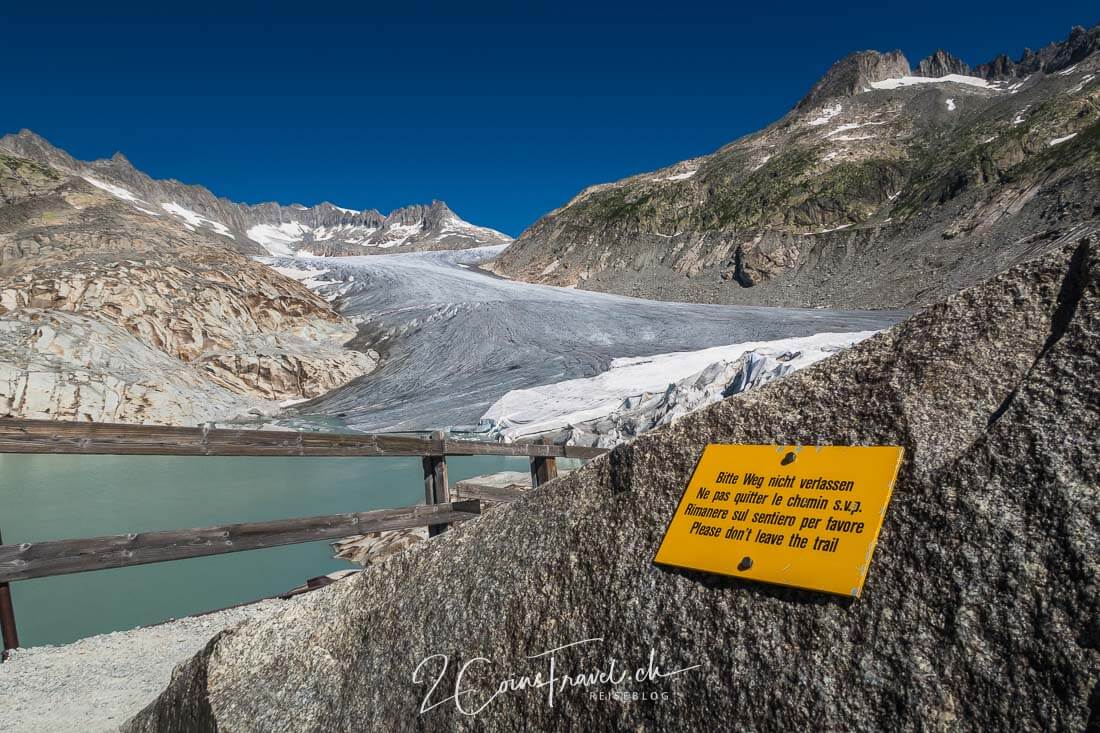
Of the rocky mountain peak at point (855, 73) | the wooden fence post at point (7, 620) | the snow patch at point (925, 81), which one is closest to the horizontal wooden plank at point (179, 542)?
the wooden fence post at point (7, 620)

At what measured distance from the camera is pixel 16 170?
43844 mm

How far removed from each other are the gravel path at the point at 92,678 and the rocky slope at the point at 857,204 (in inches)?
1327

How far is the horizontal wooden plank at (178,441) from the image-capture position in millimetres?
3516

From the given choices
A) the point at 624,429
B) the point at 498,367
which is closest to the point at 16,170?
the point at 498,367

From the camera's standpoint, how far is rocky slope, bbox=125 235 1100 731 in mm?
1418

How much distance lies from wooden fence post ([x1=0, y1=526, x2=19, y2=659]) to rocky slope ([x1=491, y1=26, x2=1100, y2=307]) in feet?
113

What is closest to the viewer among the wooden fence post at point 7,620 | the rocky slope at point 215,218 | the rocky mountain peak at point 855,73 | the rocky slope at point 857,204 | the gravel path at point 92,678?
the gravel path at point 92,678

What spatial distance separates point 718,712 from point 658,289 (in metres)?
48.5

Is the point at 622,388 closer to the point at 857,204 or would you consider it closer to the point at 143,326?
the point at 143,326

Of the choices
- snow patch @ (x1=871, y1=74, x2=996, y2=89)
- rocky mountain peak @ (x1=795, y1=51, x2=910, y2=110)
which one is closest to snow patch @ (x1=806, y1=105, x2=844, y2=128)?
rocky mountain peak @ (x1=795, y1=51, x2=910, y2=110)

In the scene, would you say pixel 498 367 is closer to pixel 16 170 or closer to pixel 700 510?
pixel 700 510

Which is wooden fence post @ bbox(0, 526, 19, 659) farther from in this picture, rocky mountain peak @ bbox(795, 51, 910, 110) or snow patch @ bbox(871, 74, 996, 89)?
snow patch @ bbox(871, 74, 996, 89)

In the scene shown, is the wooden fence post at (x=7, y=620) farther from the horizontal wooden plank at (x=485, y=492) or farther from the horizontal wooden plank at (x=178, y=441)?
the horizontal wooden plank at (x=485, y=492)

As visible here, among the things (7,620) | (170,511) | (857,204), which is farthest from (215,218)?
(7,620)
